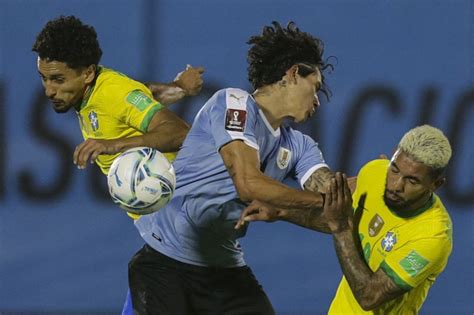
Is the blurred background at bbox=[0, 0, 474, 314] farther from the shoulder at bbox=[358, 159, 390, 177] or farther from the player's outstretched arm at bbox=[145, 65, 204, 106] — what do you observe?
the shoulder at bbox=[358, 159, 390, 177]

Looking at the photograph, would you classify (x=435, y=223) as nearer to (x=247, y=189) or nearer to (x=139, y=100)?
(x=247, y=189)

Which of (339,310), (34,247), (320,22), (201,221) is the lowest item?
(34,247)

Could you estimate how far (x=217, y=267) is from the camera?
5.16 meters

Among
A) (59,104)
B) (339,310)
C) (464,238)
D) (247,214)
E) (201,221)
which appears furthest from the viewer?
(464,238)

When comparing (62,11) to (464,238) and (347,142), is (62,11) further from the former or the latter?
(464,238)

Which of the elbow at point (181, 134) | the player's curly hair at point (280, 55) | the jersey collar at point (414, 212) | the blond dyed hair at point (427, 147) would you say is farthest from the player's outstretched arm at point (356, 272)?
the elbow at point (181, 134)

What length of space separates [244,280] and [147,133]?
772 mm

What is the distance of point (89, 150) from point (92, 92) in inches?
31.1

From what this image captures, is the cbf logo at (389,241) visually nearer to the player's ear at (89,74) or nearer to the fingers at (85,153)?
the fingers at (85,153)

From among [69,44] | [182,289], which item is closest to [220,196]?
[182,289]

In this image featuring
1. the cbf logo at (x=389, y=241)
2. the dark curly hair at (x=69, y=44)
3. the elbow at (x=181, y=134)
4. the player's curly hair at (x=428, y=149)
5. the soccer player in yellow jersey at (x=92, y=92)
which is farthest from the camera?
the dark curly hair at (x=69, y=44)

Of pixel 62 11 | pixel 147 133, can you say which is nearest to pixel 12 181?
pixel 62 11

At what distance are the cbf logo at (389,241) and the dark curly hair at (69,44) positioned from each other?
63.4 inches

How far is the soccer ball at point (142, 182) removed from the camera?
16.1 feet
